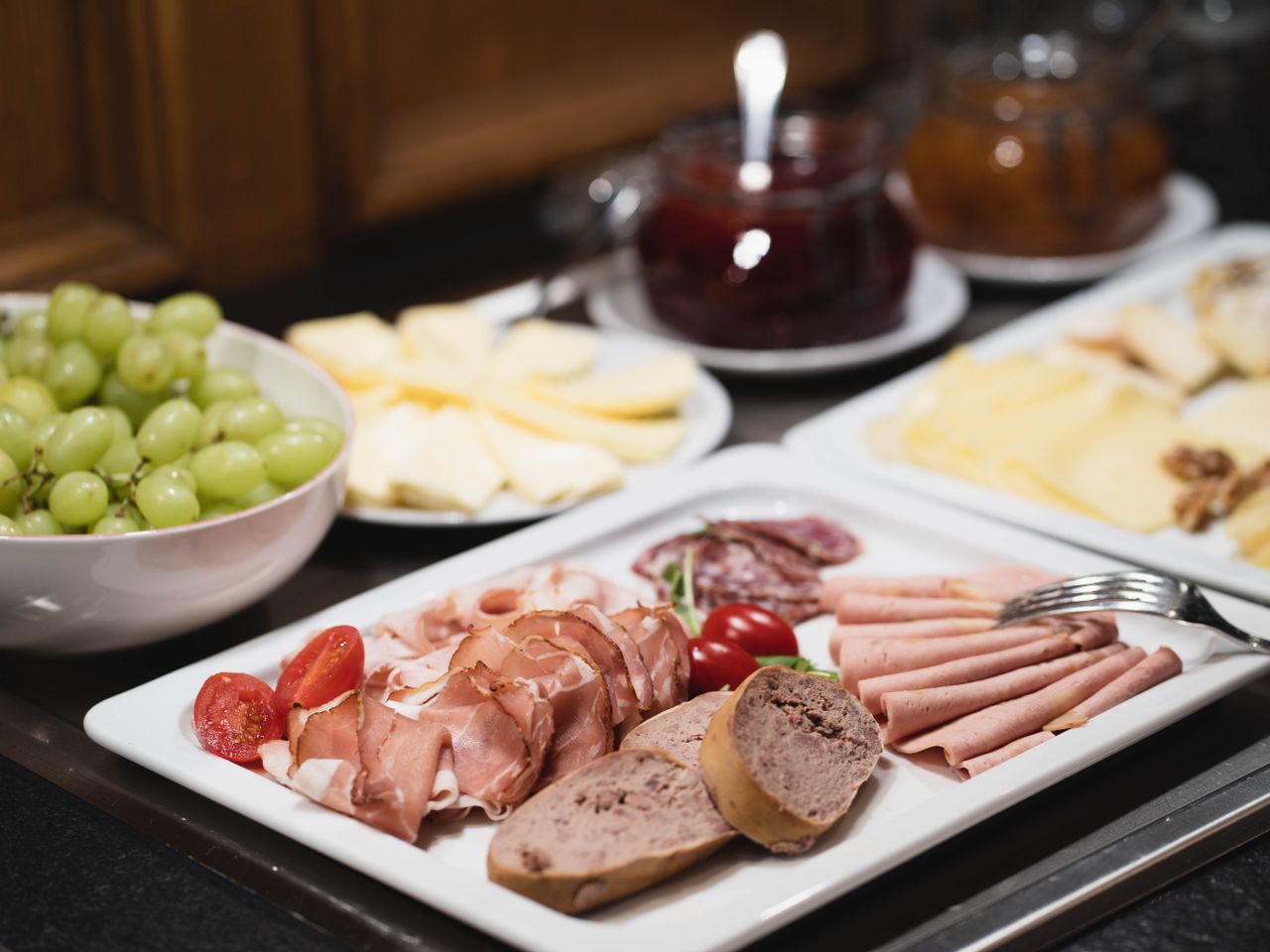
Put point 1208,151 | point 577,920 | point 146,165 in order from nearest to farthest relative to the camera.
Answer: point 577,920 < point 146,165 < point 1208,151

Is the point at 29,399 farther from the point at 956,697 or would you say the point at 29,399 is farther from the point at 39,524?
the point at 956,697

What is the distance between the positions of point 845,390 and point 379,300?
0.66 meters

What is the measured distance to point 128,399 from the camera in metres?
1.32

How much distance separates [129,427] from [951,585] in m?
0.69

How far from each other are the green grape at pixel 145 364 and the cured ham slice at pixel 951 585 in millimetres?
584

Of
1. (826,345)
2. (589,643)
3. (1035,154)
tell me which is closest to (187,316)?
(589,643)

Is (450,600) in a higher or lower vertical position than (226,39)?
lower

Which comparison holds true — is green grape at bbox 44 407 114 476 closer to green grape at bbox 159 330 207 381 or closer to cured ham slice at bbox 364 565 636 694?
green grape at bbox 159 330 207 381

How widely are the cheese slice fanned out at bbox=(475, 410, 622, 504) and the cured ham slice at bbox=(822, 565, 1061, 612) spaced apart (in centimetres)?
27

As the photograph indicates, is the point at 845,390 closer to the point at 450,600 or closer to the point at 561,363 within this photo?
the point at 561,363

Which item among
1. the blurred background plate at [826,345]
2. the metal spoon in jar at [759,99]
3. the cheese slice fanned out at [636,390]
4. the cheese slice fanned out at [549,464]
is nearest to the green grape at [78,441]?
the cheese slice fanned out at [549,464]

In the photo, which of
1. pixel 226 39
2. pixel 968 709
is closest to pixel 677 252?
pixel 226 39

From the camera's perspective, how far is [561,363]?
167 cm

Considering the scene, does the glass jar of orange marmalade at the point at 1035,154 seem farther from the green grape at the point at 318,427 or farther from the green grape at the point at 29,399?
the green grape at the point at 29,399
